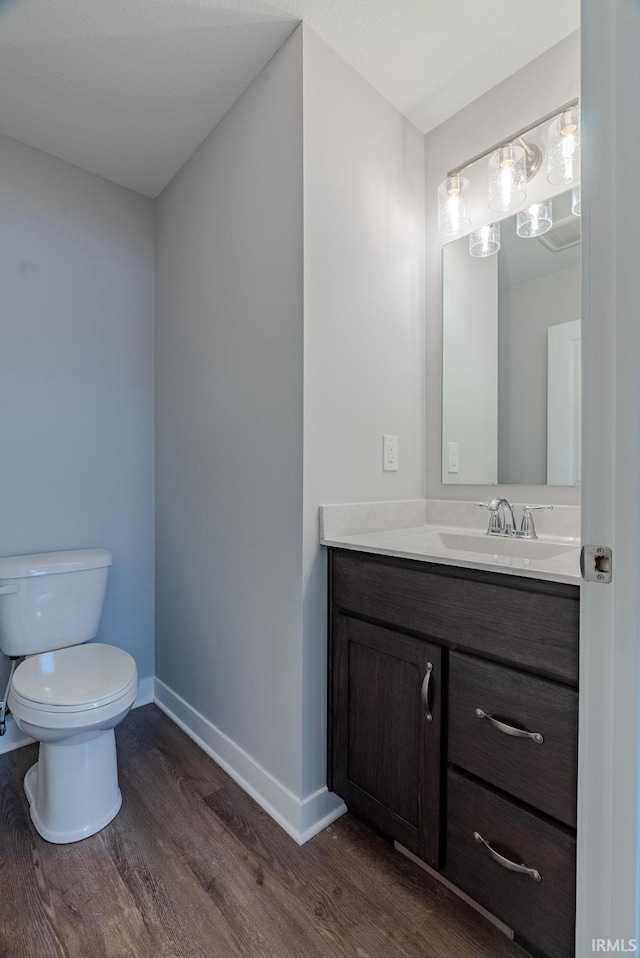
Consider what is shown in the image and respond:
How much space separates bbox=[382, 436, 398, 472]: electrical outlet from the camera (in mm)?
1636

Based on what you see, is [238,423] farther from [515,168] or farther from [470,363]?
[515,168]

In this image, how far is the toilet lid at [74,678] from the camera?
1.31m

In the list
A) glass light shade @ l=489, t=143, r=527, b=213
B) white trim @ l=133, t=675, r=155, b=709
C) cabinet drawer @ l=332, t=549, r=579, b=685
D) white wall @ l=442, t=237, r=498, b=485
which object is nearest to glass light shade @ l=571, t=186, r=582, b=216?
glass light shade @ l=489, t=143, r=527, b=213

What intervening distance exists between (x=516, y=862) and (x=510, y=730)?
28 centimetres

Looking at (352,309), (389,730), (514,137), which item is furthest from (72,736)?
(514,137)

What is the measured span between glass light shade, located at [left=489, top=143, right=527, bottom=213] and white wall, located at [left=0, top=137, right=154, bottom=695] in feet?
5.15

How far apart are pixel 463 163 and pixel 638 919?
2.04 meters

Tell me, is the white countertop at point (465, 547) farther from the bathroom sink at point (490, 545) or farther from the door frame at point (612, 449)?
the door frame at point (612, 449)

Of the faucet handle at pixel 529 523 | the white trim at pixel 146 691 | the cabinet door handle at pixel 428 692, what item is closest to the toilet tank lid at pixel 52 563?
A: the white trim at pixel 146 691

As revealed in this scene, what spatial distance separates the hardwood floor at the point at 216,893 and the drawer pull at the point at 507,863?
261 mm

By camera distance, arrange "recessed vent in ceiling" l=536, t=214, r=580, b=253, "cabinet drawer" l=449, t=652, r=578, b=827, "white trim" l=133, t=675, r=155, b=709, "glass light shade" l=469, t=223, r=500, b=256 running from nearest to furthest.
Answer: "cabinet drawer" l=449, t=652, r=578, b=827
"recessed vent in ceiling" l=536, t=214, r=580, b=253
"glass light shade" l=469, t=223, r=500, b=256
"white trim" l=133, t=675, r=155, b=709

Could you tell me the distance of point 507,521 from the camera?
1.50m

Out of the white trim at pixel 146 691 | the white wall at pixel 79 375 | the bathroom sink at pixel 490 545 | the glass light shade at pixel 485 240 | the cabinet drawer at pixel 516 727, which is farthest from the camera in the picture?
the white trim at pixel 146 691

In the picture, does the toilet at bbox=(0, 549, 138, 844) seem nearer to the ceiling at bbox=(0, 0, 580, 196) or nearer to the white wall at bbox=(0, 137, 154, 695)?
the white wall at bbox=(0, 137, 154, 695)
